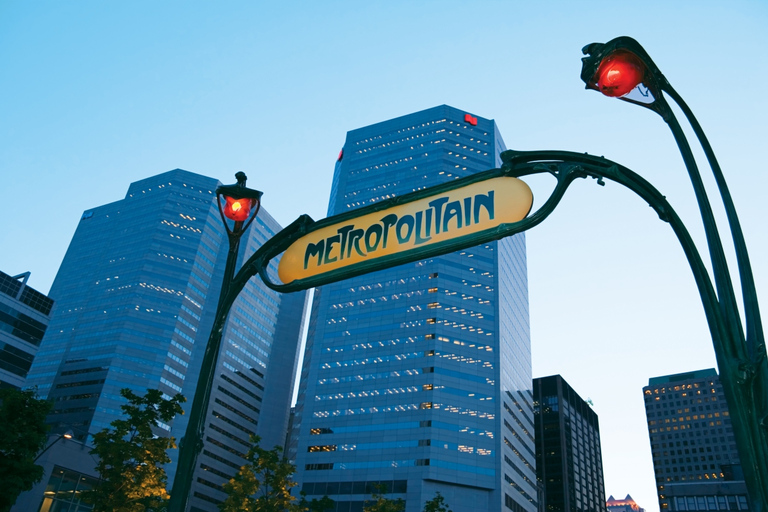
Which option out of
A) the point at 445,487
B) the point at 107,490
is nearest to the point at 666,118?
the point at 107,490

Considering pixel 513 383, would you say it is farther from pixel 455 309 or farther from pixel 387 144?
pixel 387 144

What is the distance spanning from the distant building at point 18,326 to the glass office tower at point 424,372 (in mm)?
54205

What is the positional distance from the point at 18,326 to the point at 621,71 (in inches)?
2905

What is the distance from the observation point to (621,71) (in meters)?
4.12

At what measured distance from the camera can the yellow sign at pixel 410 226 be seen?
4.75m

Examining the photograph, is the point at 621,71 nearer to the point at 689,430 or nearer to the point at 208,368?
the point at 208,368

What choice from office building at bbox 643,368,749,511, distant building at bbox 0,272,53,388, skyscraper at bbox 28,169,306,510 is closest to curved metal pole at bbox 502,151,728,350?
distant building at bbox 0,272,53,388

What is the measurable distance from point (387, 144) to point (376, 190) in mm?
13830

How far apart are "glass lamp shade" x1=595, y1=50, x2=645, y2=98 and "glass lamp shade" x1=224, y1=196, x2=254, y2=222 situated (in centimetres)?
411

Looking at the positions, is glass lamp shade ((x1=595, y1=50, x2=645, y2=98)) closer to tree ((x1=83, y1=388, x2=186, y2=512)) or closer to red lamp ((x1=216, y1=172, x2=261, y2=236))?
red lamp ((x1=216, y1=172, x2=261, y2=236))

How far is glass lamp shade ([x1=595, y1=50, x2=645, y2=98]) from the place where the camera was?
4105 millimetres

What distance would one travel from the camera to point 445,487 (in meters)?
92.5

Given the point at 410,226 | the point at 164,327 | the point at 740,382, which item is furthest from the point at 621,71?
the point at 164,327

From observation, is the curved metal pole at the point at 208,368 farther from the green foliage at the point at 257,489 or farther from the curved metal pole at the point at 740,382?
the green foliage at the point at 257,489
